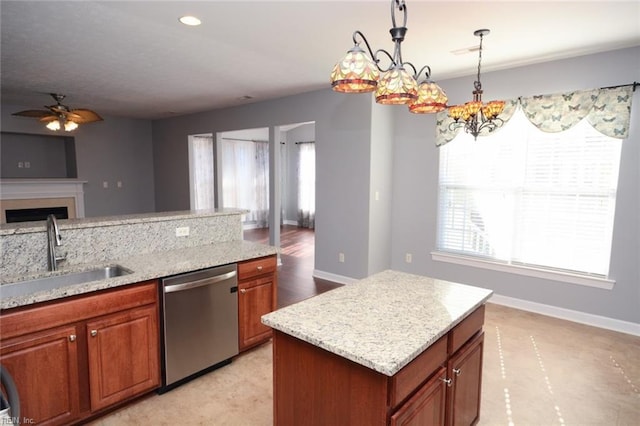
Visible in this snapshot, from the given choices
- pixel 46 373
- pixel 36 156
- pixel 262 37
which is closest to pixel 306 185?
pixel 36 156

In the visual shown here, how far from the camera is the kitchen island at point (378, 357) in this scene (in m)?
1.30

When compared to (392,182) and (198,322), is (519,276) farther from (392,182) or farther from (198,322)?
(198,322)

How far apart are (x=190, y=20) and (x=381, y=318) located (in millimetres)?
2551

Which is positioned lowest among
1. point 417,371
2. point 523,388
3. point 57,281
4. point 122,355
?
point 523,388

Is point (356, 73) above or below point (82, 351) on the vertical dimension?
above

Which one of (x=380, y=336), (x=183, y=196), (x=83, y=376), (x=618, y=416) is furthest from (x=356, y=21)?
(x=183, y=196)

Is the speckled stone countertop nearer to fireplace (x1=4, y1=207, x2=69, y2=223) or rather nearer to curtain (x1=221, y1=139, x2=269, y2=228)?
fireplace (x1=4, y1=207, x2=69, y2=223)

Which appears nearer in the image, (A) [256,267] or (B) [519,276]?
(A) [256,267]

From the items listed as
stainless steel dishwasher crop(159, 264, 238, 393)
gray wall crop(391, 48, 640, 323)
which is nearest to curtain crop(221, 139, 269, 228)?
gray wall crop(391, 48, 640, 323)

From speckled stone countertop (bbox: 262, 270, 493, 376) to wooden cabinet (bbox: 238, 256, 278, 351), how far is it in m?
1.09

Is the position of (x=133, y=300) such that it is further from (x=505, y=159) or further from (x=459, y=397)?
(x=505, y=159)

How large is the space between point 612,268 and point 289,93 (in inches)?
169

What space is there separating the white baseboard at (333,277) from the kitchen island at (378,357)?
2871mm

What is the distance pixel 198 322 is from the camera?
8.24ft
